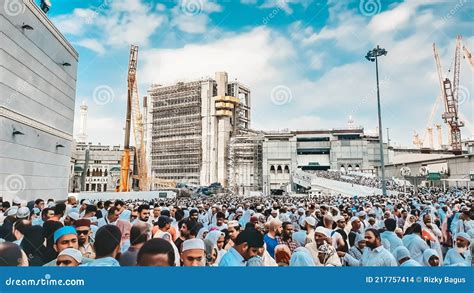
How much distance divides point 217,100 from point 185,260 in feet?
223

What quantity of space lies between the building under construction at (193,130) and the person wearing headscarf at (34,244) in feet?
213

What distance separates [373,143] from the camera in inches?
2712

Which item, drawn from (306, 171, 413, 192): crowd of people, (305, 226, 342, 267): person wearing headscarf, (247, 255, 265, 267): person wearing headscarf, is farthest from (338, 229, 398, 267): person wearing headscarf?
(306, 171, 413, 192): crowd of people

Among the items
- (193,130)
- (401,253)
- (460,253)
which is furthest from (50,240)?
(193,130)

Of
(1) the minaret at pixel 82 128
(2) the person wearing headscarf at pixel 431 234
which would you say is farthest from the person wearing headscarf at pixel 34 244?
(1) the minaret at pixel 82 128

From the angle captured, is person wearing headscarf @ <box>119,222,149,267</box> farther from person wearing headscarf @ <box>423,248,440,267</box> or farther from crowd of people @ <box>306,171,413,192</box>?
crowd of people @ <box>306,171,413,192</box>

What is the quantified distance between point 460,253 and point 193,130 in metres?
68.3

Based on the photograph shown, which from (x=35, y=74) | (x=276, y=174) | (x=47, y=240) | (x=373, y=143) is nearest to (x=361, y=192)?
(x=35, y=74)

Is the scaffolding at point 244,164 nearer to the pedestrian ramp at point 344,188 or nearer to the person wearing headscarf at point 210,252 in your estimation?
the pedestrian ramp at point 344,188

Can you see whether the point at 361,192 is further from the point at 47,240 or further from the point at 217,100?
the point at 217,100

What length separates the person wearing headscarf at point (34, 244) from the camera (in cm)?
381

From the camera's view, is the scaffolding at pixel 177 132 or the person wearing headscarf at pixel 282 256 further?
the scaffolding at pixel 177 132

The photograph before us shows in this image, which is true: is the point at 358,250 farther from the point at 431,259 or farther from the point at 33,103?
the point at 33,103

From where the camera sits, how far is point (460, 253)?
4.46 m
